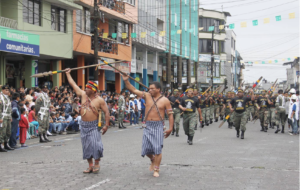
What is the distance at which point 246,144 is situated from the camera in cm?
1369

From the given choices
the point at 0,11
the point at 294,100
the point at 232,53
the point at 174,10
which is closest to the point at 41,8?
the point at 0,11

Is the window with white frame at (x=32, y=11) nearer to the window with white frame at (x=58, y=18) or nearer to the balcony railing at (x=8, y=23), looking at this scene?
the balcony railing at (x=8, y=23)

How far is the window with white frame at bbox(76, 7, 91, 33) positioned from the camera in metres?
28.0

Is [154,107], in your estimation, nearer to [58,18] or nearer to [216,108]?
[58,18]

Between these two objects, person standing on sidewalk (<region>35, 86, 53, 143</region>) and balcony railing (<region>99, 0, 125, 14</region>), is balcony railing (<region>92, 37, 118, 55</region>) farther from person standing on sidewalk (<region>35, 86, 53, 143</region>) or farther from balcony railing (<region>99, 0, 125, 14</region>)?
person standing on sidewalk (<region>35, 86, 53, 143</region>)

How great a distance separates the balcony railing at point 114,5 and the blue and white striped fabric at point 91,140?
2256cm

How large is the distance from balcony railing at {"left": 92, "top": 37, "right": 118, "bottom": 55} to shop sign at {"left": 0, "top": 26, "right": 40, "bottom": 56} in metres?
8.25

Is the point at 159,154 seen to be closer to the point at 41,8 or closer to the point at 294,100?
the point at 294,100

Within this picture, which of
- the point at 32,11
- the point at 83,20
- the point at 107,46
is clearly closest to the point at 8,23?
the point at 32,11

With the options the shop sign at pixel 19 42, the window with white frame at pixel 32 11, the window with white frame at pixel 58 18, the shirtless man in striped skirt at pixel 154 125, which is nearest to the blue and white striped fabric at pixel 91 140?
the shirtless man in striped skirt at pixel 154 125

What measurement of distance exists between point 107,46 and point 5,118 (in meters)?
20.7

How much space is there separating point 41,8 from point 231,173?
19.0 metres

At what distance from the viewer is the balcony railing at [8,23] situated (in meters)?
21.1

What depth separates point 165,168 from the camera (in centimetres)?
880
